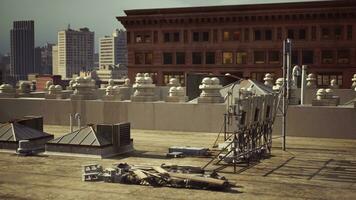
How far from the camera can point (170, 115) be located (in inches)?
1198

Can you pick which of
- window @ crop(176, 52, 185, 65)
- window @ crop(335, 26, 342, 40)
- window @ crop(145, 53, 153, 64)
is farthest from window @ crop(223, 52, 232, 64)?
window @ crop(335, 26, 342, 40)

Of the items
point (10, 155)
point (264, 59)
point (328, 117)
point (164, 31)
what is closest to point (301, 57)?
point (264, 59)

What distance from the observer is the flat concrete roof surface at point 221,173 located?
14461 mm

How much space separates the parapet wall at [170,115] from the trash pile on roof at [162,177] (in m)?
12.2

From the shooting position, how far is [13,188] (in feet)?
50.6

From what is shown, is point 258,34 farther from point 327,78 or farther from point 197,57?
point 327,78

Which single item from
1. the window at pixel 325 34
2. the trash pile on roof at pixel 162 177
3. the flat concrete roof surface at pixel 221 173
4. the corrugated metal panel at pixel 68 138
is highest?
the window at pixel 325 34

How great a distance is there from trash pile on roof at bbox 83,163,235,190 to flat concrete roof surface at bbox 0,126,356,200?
12.6 inches

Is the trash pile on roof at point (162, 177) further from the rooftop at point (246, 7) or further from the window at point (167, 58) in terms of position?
the window at point (167, 58)

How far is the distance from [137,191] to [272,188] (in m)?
4.09

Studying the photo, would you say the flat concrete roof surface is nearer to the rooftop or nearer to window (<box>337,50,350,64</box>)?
window (<box>337,50,350,64</box>)

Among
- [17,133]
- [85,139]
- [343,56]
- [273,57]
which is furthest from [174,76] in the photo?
[85,139]

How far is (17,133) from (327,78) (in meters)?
58.1

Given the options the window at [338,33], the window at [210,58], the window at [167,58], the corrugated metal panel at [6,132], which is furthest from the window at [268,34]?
the corrugated metal panel at [6,132]
